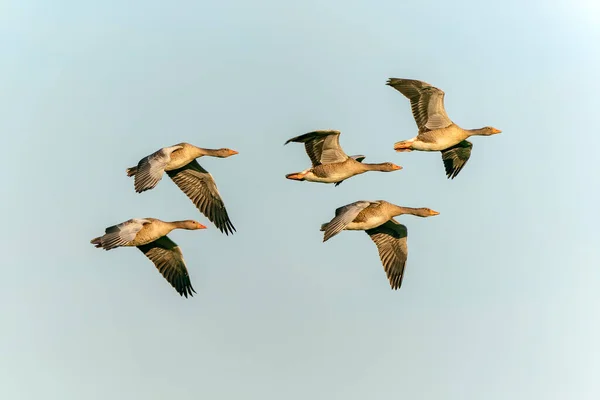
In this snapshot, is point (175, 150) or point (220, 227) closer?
point (175, 150)

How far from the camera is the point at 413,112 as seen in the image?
3416 cm

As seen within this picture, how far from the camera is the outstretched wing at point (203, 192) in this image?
3438cm

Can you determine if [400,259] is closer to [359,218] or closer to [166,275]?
[359,218]

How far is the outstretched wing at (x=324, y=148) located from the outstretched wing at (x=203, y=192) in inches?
130

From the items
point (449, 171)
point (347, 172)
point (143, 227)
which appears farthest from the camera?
point (449, 171)

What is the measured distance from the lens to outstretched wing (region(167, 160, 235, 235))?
113 ft

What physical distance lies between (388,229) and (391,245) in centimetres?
46

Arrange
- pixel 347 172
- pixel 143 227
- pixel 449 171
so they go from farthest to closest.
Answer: pixel 449 171, pixel 347 172, pixel 143 227

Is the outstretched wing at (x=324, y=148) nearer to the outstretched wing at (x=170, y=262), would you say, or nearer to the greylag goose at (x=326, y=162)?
the greylag goose at (x=326, y=162)

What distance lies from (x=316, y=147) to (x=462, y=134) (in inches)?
175

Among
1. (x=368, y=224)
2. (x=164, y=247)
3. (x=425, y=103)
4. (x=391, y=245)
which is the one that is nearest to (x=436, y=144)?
(x=425, y=103)

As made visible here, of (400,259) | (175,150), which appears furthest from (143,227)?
(400,259)

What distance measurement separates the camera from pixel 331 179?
3288cm

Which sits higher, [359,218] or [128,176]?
[128,176]
